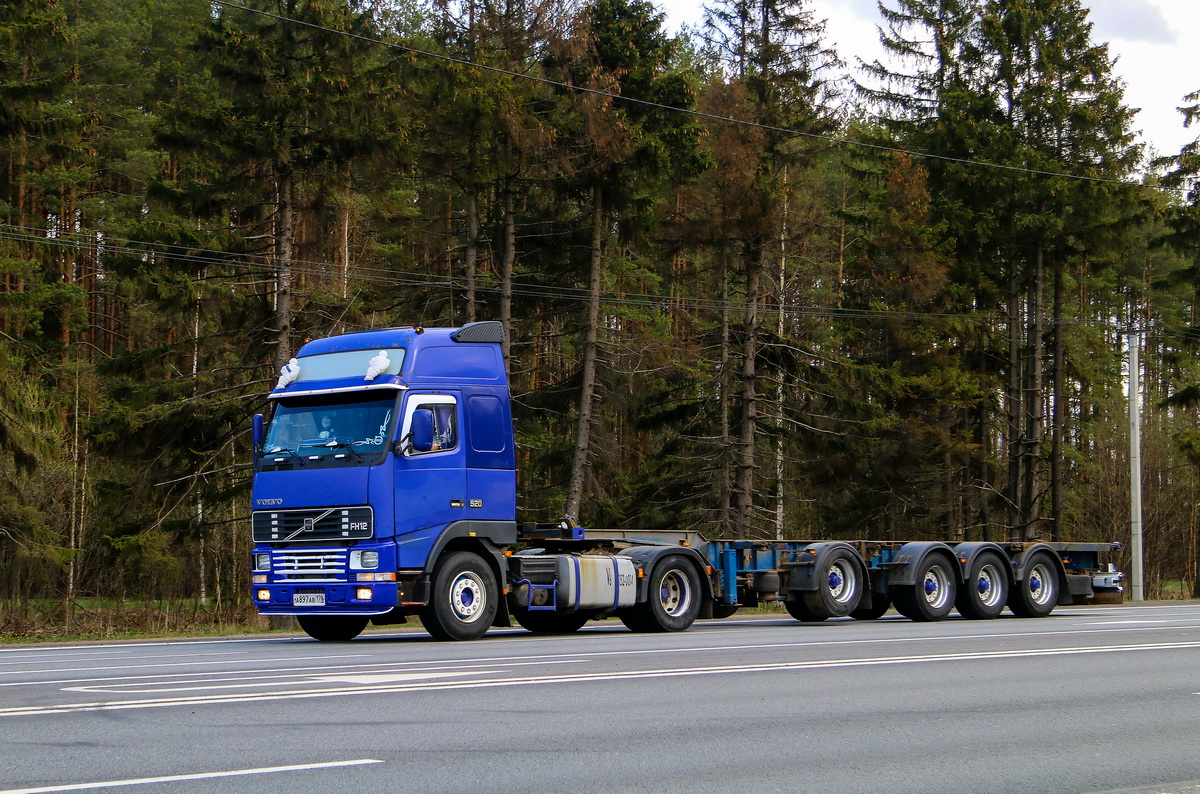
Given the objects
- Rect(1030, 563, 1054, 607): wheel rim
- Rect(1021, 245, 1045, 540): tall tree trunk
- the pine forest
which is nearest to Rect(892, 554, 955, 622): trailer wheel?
Rect(1030, 563, 1054, 607): wheel rim

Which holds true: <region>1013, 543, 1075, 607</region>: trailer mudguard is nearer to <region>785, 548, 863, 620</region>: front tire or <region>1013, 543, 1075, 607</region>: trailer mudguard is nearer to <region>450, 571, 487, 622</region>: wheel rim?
<region>785, 548, 863, 620</region>: front tire

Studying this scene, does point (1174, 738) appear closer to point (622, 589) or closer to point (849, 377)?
point (622, 589)

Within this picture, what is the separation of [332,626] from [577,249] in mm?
20338

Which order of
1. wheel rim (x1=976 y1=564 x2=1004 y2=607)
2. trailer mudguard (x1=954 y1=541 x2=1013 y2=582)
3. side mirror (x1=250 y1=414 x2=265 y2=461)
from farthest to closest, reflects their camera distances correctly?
wheel rim (x1=976 y1=564 x2=1004 y2=607) → trailer mudguard (x1=954 y1=541 x2=1013 y2=582) → side mirror (x1=250 y1=414 x2=265 y2=461)

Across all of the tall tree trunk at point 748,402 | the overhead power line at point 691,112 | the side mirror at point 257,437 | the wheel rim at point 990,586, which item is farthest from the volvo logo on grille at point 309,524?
the tall tree trunk at point 748,402

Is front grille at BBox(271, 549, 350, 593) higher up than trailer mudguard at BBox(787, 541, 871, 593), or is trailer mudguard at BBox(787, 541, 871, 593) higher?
front grille at BBox(271, 549, 350, 593)

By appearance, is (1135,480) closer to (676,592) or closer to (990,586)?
(990,586)

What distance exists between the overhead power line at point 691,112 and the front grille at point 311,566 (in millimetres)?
16091

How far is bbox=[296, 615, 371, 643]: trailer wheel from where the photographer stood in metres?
18.4

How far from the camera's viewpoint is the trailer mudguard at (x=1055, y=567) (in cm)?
2364

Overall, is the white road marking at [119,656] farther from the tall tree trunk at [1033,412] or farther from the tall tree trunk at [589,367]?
the tall tree trunk at [1033,412]

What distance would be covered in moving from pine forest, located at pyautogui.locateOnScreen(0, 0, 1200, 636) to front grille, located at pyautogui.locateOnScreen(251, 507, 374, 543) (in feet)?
27.3

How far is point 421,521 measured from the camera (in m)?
16.8

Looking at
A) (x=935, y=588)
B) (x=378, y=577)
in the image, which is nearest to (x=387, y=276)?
(x=935, y=588)
